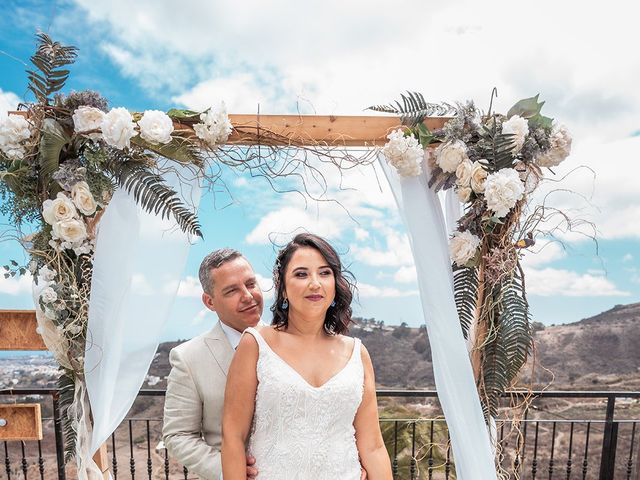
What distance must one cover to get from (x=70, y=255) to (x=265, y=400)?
4.03 feet

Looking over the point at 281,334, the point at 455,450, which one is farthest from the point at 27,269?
the point at 455,450

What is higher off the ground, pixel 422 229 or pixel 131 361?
pixel 422 229

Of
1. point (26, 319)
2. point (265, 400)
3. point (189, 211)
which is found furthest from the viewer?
point (26, 319)

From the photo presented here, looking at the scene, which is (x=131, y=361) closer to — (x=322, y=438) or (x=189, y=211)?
(x=189, y=211)

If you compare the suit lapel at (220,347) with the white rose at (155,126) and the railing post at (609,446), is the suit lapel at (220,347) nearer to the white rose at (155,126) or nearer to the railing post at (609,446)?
the white rose at (155,126)

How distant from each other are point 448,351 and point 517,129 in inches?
41.1

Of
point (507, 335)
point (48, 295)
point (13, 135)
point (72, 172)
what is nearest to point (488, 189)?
point (507, 335)

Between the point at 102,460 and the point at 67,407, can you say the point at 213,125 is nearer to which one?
the point at 67,407

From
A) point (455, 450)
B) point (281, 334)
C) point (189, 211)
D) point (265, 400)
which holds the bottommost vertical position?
point (455, 450)

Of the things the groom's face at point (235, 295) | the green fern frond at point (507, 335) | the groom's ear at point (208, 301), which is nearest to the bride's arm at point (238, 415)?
the groom's face at point (235, 295)

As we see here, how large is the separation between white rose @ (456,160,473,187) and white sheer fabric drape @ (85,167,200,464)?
3.97ft

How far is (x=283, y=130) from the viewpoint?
8.05 ft

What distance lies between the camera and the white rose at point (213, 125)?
7.59ft

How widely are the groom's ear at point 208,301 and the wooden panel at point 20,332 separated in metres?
1.04
